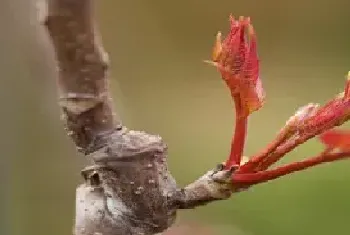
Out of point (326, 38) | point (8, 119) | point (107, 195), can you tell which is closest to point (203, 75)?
point (326, 38)

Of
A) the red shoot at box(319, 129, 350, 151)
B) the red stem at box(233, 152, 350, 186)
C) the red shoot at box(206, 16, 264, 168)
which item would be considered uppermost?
the red shoot at box(206, 16, 264, 168)

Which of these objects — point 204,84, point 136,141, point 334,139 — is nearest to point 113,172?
point 136,141

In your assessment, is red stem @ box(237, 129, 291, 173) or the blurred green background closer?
red stem @ box(237, 129, 291, 173)

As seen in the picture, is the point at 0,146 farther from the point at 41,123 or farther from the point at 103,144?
the point at 103,144

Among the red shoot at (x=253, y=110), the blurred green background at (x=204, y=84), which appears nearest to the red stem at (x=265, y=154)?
the red shoot at (x=253, y=110)

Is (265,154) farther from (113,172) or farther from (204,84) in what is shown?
(204,84)

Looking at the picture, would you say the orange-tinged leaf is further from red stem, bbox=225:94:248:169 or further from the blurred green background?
the blurred green background

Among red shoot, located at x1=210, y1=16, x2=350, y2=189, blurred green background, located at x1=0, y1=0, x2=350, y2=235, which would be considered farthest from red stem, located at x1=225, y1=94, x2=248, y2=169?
blurred green background, located at x1=0, y1=0, x2=350, y2=235
